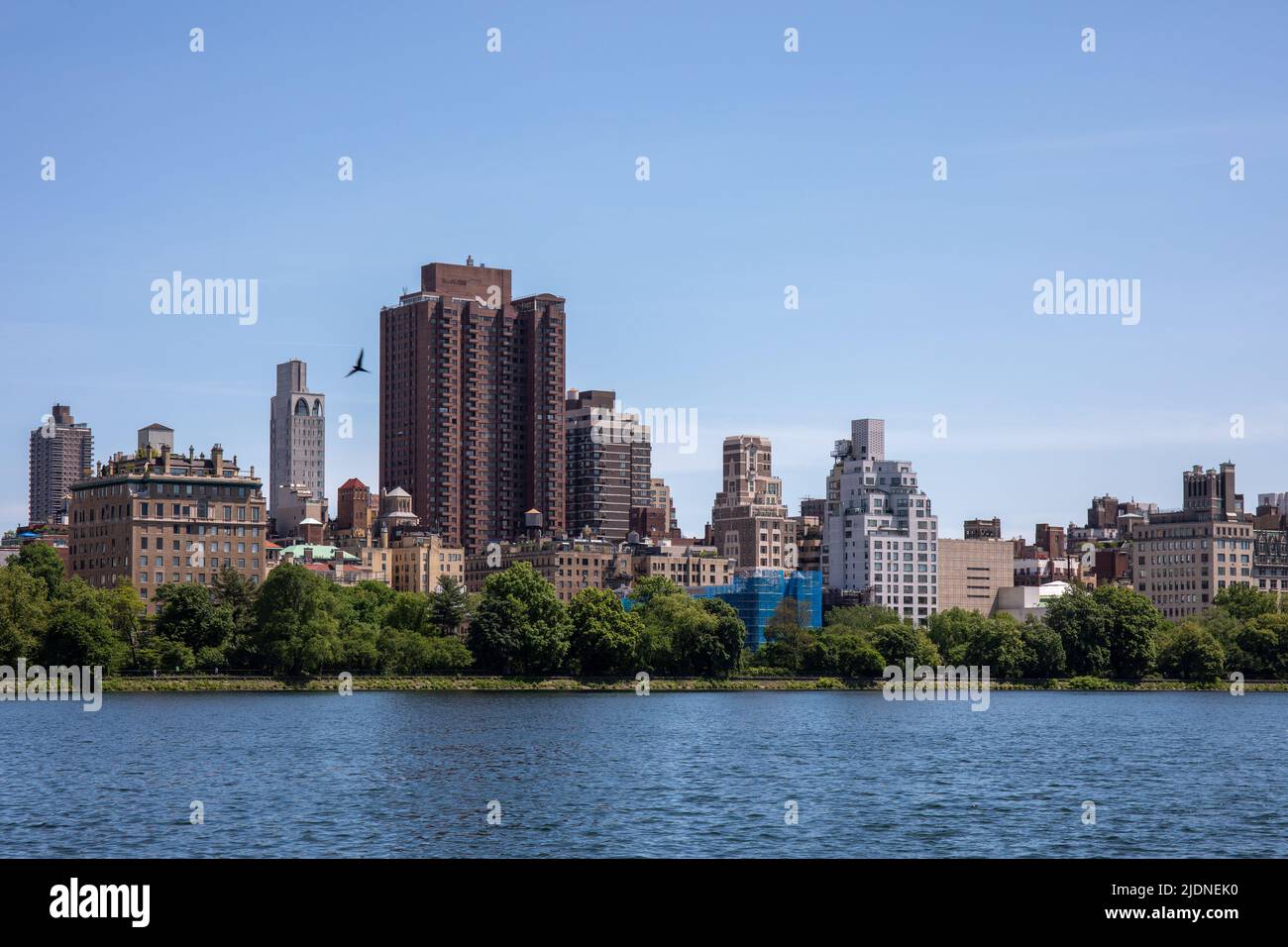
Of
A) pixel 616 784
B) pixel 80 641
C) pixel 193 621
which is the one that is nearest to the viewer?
pixel 616 784

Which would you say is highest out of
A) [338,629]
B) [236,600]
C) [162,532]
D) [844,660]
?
[162,532]

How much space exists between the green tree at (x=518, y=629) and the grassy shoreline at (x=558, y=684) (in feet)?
6.90

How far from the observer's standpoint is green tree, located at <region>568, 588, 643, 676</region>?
153000 mm

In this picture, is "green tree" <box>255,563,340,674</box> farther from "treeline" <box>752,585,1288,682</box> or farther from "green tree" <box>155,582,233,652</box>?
"treeline" <box>752,585,1288,682</box>

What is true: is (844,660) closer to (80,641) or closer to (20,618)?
(80,641)

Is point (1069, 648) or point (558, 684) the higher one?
point (1069, 648)

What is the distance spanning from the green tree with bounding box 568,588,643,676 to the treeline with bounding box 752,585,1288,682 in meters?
22.2

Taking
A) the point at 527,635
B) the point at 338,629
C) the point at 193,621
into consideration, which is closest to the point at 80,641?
the point at 193,621

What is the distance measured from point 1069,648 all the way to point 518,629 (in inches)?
2619

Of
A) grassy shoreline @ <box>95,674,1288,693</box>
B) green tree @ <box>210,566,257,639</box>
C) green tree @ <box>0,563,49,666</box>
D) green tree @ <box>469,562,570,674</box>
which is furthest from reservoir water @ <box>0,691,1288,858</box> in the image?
green tree @ <box>469,562,570,674</box>

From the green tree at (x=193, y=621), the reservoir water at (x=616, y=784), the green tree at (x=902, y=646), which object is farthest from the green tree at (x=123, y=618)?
the green tree at (x=902, y=646)

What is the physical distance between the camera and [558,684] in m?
151

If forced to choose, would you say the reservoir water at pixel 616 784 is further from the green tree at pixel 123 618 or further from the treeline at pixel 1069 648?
the treeline at pixel 1069 648
